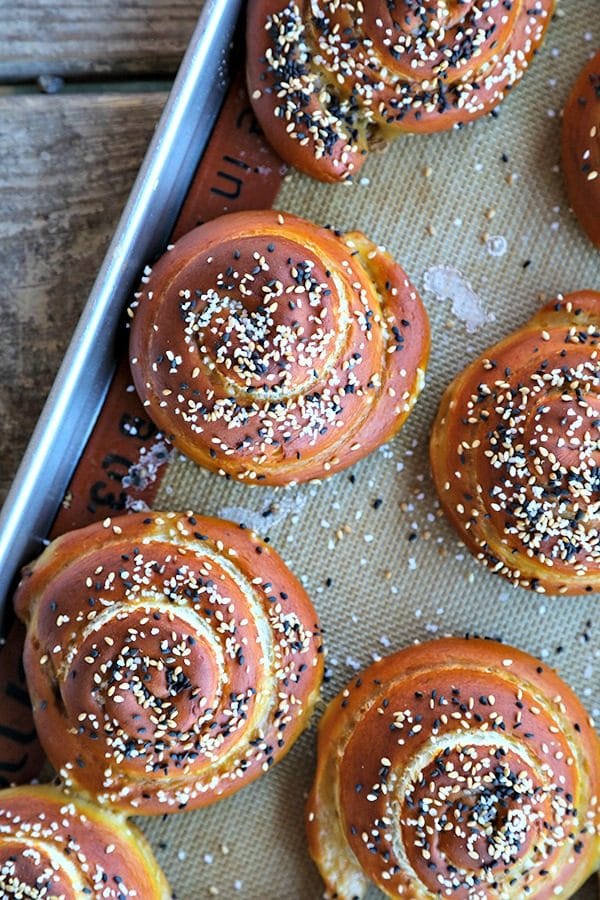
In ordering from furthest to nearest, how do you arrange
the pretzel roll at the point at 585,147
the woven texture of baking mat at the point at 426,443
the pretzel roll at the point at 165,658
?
the woven texture of baking mat at the point at 426,443, the pretzel roll at the point at 585,147, the pretzel roll at the point at 165,658

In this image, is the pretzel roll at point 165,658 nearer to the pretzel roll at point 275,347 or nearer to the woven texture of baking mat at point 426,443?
the woven texture of baking mat at point 426,443

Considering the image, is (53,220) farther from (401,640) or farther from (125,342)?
(401,640)

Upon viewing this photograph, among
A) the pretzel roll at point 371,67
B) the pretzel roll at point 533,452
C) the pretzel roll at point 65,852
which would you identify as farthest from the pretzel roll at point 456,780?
the pretzel roll at point 371,67

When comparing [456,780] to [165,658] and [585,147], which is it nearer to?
[165,658]

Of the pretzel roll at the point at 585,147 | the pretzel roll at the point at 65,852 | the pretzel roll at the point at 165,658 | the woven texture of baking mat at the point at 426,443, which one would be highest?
the pretzel roll at the point at 585,147

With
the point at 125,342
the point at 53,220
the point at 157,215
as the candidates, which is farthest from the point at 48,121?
the point at 125,342

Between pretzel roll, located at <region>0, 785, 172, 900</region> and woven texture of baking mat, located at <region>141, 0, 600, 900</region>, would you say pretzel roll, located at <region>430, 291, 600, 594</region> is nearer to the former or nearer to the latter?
woven texture of baking mat, located at <region>141, 0, 600, 900</region>

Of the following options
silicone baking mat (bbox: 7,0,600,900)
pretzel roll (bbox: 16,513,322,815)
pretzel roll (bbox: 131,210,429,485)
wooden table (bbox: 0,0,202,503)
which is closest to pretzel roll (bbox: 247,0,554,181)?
silicone baking mat (bbox: 7,0,600,900)

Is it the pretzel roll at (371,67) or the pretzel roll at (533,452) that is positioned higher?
the pretzel roll at (371,67)
